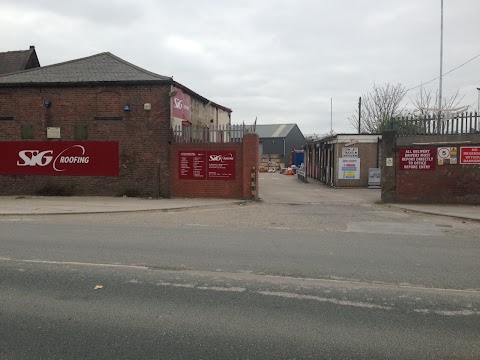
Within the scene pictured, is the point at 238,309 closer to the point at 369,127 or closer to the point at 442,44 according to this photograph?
the point at 442,44

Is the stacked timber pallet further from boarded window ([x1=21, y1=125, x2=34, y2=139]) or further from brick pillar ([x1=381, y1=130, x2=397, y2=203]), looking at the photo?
boarded window ([x1=21, y1=125, x2=34, y2=139])

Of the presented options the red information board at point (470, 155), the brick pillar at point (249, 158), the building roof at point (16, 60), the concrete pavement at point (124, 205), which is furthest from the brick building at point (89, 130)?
the building roof at point (16, 60)

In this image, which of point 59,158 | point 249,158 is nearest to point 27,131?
point 59,158

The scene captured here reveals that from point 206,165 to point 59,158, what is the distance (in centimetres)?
632

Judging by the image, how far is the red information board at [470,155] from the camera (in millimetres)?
15186

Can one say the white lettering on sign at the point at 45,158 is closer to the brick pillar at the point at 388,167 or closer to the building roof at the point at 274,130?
the brick pillar at the point at 388,167

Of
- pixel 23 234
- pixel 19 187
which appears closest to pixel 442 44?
pixel 19 187

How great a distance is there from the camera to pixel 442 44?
100 feet

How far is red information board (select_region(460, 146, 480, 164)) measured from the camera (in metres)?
15.2

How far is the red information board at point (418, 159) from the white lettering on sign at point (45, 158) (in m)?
12.5

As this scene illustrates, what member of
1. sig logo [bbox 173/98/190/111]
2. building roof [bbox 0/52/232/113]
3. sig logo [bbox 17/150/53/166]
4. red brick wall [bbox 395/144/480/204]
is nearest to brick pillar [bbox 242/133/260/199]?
sig logo [bbox 173/98/190/111]

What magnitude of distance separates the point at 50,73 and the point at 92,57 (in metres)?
2.05

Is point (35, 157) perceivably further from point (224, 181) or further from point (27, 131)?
point (224, 181)

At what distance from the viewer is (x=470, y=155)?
1526 centimetres
